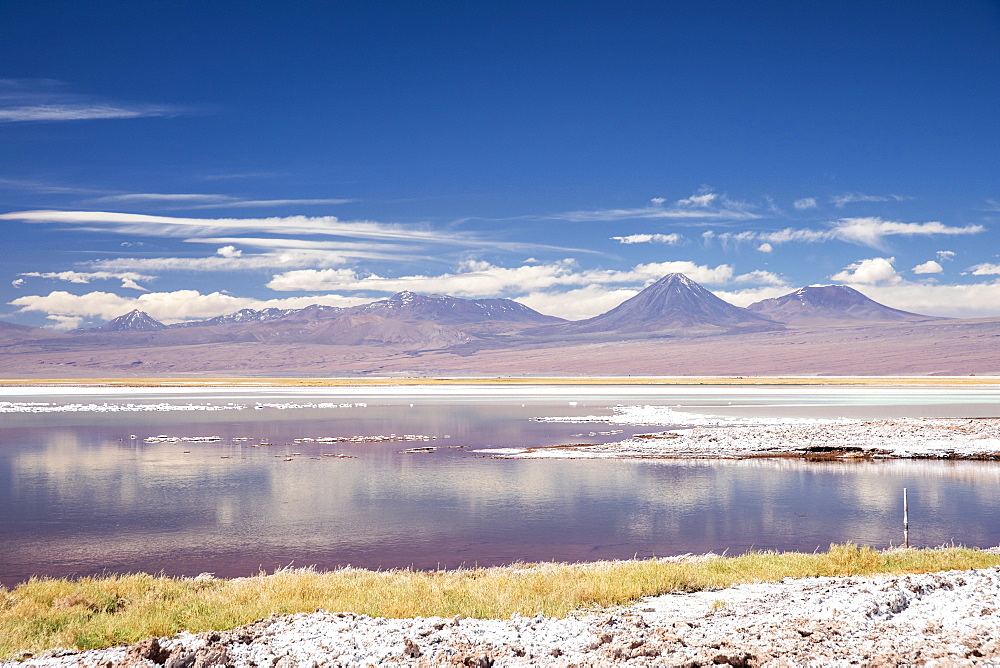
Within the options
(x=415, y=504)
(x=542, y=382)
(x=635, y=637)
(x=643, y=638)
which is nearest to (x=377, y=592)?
(x=635, y=637)

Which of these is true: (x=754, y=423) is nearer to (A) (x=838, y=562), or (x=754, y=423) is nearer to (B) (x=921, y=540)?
(B) (x=921, y=540)

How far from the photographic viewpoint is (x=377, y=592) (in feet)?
36.9

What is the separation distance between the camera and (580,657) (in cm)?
835

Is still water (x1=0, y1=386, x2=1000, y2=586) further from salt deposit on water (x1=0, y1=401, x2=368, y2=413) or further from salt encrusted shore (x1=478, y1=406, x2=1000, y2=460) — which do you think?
salt deposit on water (x1=0, y1=401, x2=368, y2=413)

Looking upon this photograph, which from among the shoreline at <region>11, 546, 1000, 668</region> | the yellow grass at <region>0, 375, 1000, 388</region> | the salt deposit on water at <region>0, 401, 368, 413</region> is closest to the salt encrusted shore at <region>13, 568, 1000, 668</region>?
the shoreline at <region>11, 546, 1000, 668</region>

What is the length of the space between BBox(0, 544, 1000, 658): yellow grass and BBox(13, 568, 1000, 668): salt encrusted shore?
527mm

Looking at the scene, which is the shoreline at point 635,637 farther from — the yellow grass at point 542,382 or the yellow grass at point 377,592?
the yellow grass at point 542,382

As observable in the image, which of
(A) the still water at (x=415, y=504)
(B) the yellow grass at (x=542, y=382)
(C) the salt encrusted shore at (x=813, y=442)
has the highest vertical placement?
(B) the yellow grass at (x=542, y=382)

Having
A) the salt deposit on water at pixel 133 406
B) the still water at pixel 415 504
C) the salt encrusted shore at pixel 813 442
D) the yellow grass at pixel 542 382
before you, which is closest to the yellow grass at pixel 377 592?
the still water at pixel 415 504

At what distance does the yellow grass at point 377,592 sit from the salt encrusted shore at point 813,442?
57.7 ft

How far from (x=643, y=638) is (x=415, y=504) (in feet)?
43.8

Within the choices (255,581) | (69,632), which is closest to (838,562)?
(255,581)

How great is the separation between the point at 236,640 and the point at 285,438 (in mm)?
30501

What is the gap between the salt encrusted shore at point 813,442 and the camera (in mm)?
30984
